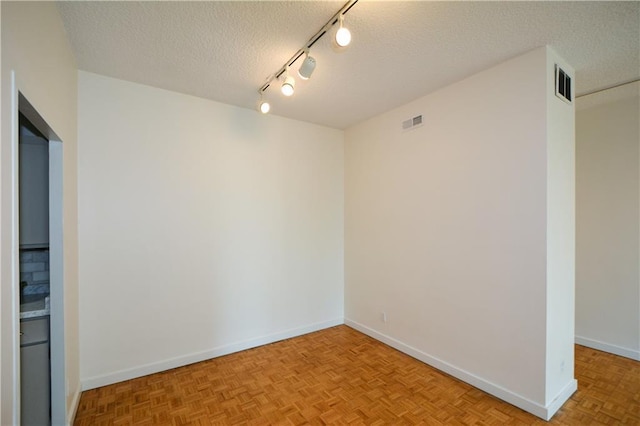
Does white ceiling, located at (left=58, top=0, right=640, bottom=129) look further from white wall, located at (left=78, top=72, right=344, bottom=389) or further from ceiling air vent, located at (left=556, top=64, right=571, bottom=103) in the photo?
white wall, located at (left=78, top=72, right=344, bottom=389)

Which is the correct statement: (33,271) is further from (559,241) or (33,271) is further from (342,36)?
(559,241)

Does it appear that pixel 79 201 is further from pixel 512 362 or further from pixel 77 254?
pixel 512 362

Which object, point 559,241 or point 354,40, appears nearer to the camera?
point 354,40

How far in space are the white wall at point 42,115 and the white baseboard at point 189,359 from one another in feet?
0.76

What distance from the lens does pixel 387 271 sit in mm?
3402

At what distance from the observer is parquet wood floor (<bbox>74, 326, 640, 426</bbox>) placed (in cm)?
210

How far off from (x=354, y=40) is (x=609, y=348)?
166 inches

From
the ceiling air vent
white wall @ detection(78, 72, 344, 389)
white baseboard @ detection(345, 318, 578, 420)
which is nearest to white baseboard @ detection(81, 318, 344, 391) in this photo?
white wall @ detection(78, 72, 344, 389)

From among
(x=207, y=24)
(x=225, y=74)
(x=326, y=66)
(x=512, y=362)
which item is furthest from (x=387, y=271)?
(x=207, y=24)

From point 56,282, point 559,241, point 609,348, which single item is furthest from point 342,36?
point 609,348

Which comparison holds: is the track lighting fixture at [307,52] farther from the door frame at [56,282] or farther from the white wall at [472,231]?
the door frame at [56,282]

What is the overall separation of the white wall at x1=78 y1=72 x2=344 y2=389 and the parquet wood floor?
0.35 m

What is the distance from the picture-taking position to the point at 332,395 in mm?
2393

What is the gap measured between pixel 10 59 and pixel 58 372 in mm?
1894
